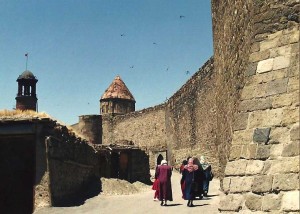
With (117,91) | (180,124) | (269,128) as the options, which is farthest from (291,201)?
(117,91)

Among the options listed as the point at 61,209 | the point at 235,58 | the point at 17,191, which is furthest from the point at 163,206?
the point at 17,191

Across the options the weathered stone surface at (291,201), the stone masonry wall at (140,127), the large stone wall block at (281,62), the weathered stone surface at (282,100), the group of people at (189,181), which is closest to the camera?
the weathered stone surface at (291,201)

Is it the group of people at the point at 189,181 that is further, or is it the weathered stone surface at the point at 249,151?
the group of people at the point at 189,181

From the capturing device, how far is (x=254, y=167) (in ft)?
15.3

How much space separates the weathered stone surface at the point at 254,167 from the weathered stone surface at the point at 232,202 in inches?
12.1

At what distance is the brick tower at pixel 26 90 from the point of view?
3453cm

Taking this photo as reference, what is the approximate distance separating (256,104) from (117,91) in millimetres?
49416

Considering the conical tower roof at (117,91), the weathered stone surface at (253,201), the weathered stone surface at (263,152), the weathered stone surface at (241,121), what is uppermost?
the conical tower roof at (117,91)

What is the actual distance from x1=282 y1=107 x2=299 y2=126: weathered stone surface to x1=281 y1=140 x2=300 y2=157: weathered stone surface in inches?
10.2

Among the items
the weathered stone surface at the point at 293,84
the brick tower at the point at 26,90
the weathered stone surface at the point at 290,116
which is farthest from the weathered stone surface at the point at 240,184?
the brick tower at the point at 26,90

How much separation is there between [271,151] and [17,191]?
1153cm

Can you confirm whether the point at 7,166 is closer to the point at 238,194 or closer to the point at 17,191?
the point at 17,191

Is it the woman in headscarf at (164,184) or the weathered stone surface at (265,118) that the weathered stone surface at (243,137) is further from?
the woman in headscarf at (164,184)

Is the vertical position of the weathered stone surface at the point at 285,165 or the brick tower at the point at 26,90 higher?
the brick tower at the point at 26,90
